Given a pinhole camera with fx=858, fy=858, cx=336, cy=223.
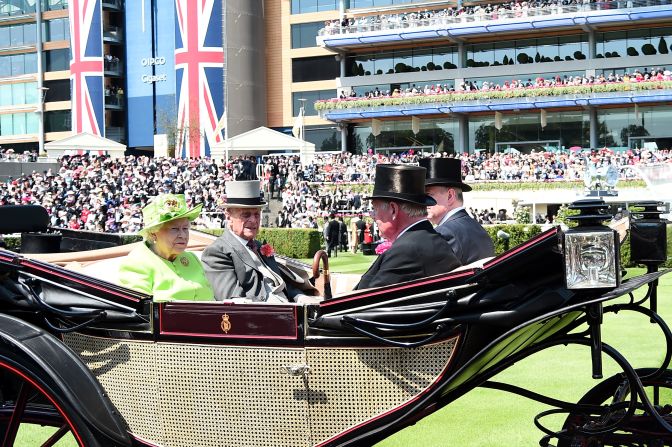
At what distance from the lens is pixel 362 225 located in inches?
1203

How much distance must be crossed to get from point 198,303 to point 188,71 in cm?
5775

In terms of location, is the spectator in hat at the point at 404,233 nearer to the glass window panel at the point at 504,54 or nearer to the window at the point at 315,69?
the glass window panel at the point at 504,54

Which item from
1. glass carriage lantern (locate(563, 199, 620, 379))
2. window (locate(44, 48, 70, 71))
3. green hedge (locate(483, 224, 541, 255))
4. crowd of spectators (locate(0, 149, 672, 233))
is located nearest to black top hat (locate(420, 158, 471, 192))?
glass carriage lantern (locate(563, 199, 620, 379))

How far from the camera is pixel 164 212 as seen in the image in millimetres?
5254

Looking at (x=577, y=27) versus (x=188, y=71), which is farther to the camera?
(x=188, y=71)

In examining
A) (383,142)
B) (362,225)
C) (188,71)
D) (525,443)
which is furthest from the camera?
(188,71)

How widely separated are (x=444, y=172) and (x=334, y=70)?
5342 centimetres

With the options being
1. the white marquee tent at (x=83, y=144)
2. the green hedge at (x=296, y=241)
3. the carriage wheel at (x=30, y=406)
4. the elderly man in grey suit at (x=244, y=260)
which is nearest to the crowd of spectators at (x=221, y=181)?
the white marquee tent at (x=83, y=144)

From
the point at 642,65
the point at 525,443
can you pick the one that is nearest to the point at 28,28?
the point at 642,65

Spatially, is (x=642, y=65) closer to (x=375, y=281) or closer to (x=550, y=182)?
(x=550, y=182)

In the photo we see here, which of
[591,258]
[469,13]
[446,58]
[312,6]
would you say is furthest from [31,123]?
[591,258]

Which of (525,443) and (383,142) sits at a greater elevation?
(383,142)

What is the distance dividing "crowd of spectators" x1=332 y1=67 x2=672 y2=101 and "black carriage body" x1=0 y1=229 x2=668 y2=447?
43763 millimetres

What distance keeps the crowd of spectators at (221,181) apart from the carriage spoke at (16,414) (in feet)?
90.5
